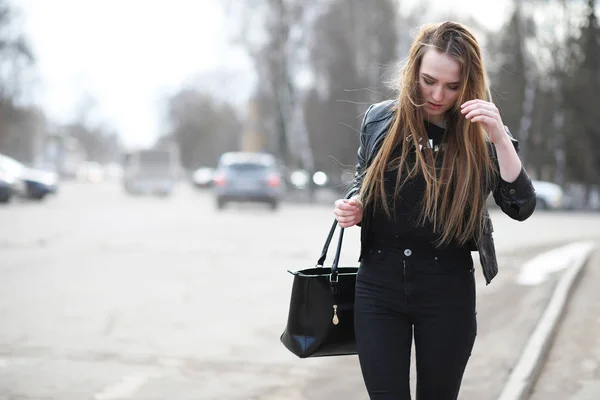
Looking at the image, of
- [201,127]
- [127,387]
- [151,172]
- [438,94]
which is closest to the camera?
[438,94]

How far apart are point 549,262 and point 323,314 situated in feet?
37.2

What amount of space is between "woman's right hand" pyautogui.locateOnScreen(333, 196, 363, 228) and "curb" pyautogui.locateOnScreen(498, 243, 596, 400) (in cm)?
289

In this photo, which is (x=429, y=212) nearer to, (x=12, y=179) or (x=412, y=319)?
(x=412, y=319)

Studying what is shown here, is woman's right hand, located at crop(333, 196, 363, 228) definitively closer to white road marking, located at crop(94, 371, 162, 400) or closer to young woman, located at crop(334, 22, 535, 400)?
young woman, located at crop(334, 22, 535, 400)

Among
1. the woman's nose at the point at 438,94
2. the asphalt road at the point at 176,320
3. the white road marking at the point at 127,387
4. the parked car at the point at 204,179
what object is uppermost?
the woman's nose at the point at 438,94

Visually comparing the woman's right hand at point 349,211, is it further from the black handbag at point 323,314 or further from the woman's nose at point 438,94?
the woman's nose at point 438,94

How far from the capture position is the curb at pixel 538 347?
231 inches

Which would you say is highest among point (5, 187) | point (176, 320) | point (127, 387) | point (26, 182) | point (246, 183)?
point (127, 387)

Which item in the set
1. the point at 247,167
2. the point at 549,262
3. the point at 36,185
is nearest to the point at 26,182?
the point at 36,185

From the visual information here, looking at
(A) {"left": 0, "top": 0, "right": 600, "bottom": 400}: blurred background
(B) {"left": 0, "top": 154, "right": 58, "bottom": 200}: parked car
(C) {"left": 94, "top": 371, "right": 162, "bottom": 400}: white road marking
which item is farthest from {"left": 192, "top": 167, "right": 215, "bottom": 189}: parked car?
(C) {"left": 94, "top": 371, "right": 162, "bottom": 400}: white road marking

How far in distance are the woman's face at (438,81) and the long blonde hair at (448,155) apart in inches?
0.7

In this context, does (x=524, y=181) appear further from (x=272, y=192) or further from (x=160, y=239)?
(x=272, y=192)

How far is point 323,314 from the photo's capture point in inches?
130

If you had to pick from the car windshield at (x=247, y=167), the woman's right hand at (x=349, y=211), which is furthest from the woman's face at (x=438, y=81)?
the car windshield at (x=247, y=167)
